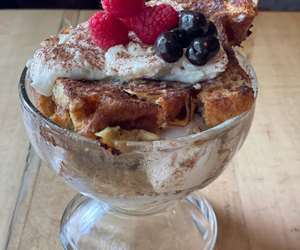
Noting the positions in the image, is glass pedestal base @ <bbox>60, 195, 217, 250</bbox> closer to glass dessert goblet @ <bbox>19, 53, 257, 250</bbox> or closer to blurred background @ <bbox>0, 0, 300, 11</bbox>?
glass dessert goblet @ <bbox>19, 53, 257, 250</bbox>

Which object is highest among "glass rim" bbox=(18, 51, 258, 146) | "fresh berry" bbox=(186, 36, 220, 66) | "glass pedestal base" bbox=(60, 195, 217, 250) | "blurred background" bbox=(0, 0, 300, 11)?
"fresh berry" bbox=(186, 36, 220, 66)

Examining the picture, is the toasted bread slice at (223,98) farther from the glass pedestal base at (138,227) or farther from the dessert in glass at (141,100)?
the glass pedestal base at (138,227)

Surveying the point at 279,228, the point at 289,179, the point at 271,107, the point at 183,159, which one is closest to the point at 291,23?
the point at 271,107

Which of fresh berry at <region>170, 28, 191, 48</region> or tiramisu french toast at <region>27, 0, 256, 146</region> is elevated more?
fresh berry at <region>170, 28, 191, 48</region>

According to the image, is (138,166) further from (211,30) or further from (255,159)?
(255,159)

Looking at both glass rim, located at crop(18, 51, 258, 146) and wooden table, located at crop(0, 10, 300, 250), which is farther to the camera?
wooden table, located at crop(0, 10, 300, 250)

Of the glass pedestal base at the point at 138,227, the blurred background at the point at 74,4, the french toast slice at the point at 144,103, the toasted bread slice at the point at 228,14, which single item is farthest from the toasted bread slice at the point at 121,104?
the blurred background at the point at 74,4

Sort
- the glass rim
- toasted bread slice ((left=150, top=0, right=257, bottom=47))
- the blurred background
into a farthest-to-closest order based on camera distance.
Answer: the blurred background < toasted bread slice ((left=150, top=0, right=257, bottom=47)) < the glass rim

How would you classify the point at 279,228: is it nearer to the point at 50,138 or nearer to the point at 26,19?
the point at 50,138

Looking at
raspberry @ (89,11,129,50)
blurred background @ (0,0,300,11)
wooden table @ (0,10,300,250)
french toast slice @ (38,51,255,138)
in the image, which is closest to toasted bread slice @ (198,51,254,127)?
french toast slice @ (38,51,255,138)
